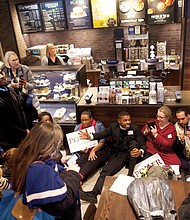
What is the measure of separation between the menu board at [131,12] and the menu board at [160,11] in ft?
0.51

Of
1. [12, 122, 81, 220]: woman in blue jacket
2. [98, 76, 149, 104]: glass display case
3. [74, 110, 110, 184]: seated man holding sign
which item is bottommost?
[74, 110, 110, 184]: seated man holding sign

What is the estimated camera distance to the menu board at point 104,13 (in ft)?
18.2

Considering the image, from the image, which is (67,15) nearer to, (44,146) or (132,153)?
(132,153)

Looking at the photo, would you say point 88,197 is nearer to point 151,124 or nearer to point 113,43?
point 151,124

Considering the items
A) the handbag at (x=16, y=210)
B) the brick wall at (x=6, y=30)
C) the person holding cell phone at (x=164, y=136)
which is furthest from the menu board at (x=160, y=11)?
the handbag at (x=16, y=210)

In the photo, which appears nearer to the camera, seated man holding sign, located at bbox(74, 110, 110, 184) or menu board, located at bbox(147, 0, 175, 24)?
seated man holding sign, located at bbox(74, 110, 110, 184)

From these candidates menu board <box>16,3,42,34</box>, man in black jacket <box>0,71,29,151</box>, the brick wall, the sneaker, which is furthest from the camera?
menu board <box>16,3,42,34</box>

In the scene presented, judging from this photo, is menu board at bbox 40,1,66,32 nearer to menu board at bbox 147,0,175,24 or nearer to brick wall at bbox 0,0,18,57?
brick wall at bbox 0,0,18,57

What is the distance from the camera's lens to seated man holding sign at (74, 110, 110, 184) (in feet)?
10.8

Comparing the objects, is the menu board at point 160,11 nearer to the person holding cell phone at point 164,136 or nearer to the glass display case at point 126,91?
the glass display case at point 126,91

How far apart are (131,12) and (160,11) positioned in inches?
25.4

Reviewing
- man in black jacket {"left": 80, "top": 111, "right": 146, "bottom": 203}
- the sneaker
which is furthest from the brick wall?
the sneaker

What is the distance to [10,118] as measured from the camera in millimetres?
2879

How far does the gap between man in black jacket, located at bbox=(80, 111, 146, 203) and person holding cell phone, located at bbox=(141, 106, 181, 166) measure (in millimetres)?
181
